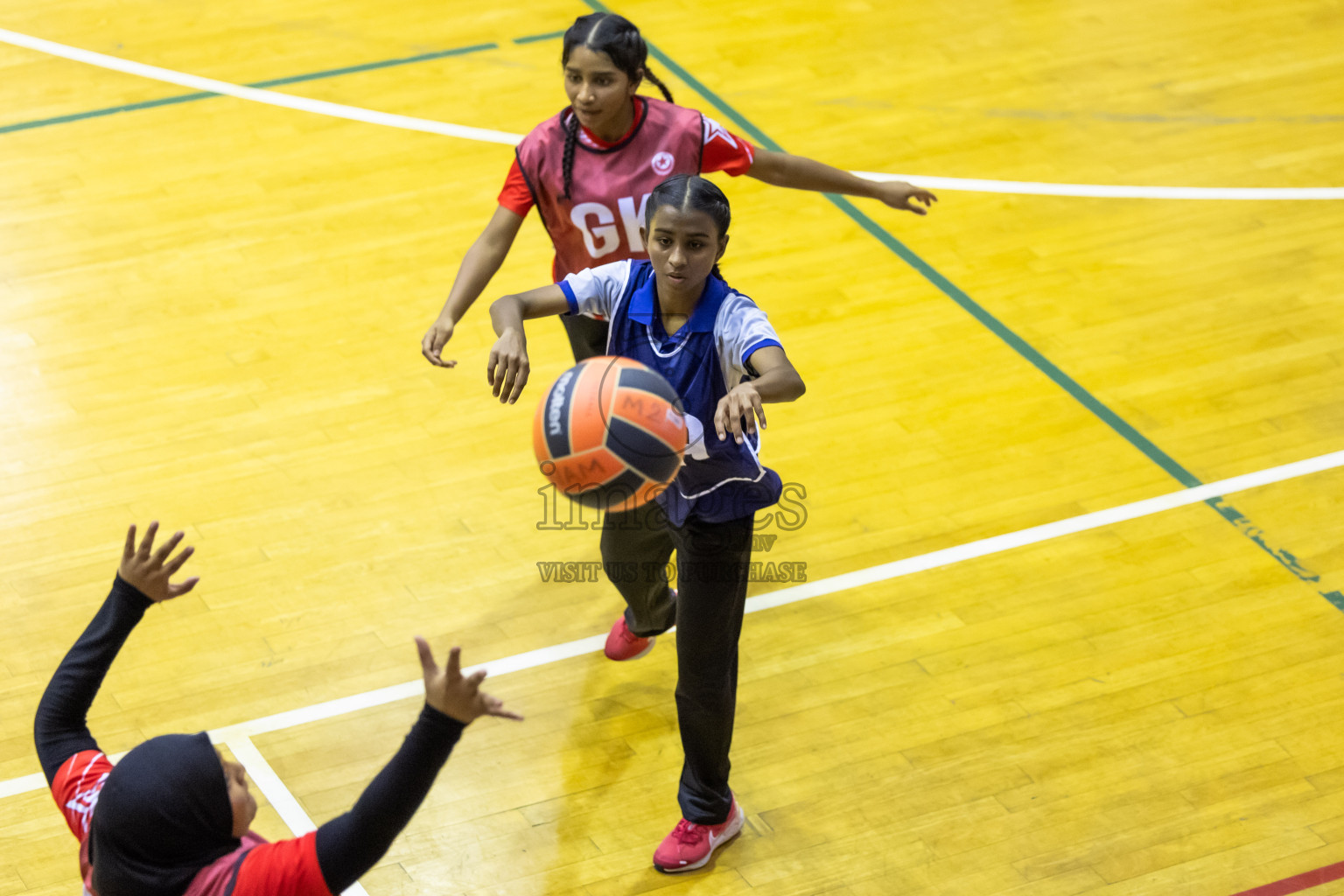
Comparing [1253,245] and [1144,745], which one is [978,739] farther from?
[1253,245]

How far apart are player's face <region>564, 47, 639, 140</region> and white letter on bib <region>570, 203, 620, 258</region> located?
0.77 feet

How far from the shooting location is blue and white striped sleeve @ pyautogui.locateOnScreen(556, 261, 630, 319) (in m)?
3.76

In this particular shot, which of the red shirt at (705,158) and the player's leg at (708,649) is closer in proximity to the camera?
the player's leg at (708,649)

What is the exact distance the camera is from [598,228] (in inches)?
172

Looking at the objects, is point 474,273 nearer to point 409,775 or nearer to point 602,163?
point 602,163

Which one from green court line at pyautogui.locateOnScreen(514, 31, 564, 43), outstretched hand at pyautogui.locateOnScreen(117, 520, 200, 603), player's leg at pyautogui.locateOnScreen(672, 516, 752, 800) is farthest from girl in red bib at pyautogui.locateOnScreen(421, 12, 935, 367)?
green court line at pyautogui.locateOnScreen(514, 31, 564, 43)

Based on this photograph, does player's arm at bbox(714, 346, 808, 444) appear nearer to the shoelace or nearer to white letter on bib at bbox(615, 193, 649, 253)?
white letter on bib at bbox(615, 193, 649, 253)

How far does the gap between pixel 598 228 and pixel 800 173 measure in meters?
0.71

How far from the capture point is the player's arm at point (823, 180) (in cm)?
448

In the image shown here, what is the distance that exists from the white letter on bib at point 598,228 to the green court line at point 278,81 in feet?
15.6

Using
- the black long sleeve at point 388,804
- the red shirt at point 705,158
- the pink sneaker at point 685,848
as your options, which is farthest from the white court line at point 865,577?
the black long sleeve at point 388,804

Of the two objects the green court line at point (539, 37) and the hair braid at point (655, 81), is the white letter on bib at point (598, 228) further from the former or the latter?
the green court line at point (539, 37)

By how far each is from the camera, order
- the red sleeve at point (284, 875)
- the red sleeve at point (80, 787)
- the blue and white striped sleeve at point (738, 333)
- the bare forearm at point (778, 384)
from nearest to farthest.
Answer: the red sleeve at point (284, 875), the red sleeve at point (80, 787), the bare forearm at point (778, 384), the blue and white striped sleeve at point (738, 333)

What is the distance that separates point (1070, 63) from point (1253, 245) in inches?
86.6
